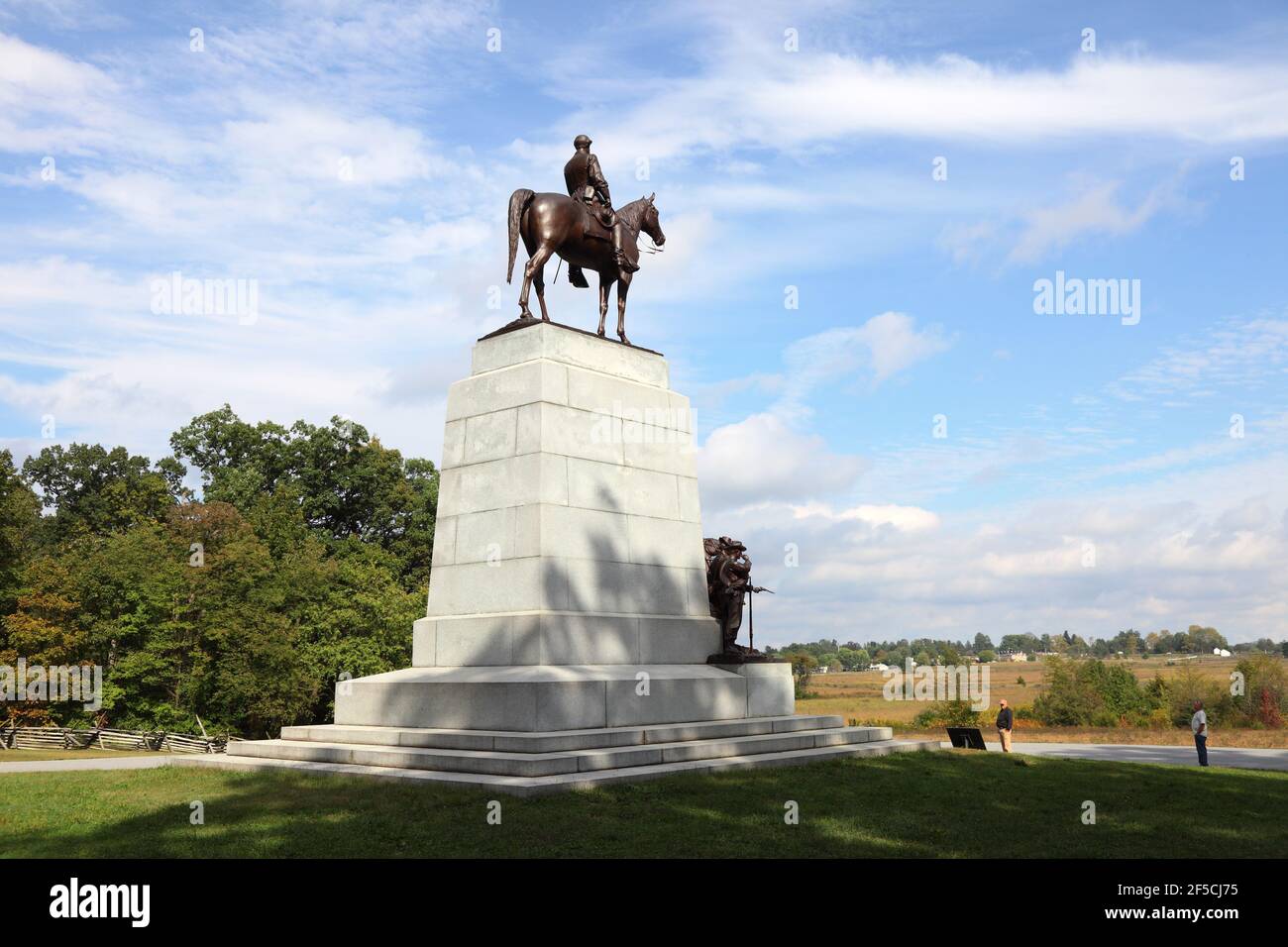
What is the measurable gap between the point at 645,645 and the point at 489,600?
2.90 metres

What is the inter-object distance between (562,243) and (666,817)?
1212 centimetres

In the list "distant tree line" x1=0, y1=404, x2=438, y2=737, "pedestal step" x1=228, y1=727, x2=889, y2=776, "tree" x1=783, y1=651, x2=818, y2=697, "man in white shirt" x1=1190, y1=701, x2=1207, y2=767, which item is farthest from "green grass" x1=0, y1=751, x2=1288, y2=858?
"distant tree line" x1=0, y1=404, x2=438, y2=737

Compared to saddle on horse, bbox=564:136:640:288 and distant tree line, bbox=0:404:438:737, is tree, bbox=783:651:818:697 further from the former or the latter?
distant tree line, bbox=0:404:438:737

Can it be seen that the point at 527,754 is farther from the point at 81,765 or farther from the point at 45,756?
the point at 45,756

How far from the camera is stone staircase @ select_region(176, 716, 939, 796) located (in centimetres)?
1378

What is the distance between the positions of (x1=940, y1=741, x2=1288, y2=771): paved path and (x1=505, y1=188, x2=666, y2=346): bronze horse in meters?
12.3

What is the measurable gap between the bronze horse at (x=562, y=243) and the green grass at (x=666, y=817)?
9837 mm

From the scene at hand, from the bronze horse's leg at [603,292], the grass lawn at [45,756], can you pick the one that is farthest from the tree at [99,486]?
the bronze horse's leg at [603,292]

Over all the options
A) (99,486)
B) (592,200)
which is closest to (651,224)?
(592,200)

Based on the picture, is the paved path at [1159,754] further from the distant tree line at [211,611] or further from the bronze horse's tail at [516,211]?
the distant tree line at [211,611]

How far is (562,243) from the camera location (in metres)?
20.3

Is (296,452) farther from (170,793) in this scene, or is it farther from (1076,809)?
(1076,809)
